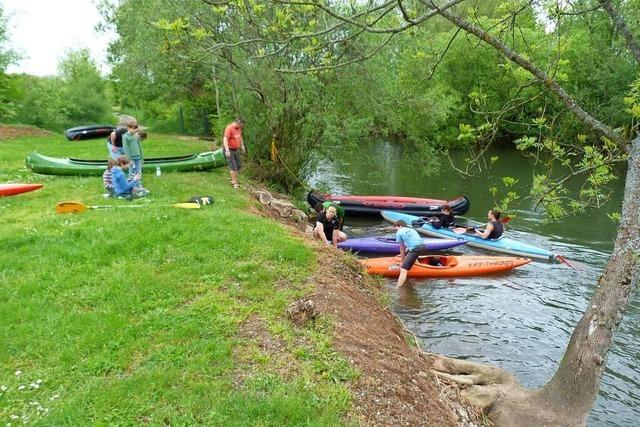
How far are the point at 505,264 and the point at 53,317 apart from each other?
972 centimetres

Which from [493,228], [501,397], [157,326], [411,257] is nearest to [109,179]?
[157,326]

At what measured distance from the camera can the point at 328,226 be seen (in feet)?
36.7

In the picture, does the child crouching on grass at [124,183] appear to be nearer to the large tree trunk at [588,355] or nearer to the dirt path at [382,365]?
the dirt path at [382,365]

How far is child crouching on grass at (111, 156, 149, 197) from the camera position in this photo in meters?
10.5

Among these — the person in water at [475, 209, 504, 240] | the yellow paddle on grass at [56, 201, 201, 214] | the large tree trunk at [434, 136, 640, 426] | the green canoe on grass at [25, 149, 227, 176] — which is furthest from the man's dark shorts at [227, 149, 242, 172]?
the large tree trunk at [434, 136, 640, 426]

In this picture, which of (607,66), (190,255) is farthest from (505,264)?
(607,66)

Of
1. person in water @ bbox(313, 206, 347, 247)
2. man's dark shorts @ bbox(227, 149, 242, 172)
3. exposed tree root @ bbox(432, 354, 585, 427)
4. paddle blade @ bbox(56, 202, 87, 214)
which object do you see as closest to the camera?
exposed tree root @ bbox(432, 354, 585, 427)

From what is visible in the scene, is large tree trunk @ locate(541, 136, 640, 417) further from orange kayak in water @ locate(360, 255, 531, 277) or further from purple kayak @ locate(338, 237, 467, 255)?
purple kayak @ locate(338, 237, 467, 255)

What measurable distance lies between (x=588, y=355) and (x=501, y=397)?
120 centimetres

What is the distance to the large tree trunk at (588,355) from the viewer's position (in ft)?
15.9

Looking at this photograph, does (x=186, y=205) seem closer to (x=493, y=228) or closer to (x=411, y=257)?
(x=411, y=257)

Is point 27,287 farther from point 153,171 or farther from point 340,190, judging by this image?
point 340,190

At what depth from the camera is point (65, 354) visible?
4.81 metres

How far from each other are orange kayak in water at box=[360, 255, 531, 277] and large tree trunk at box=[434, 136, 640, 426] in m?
5.27
